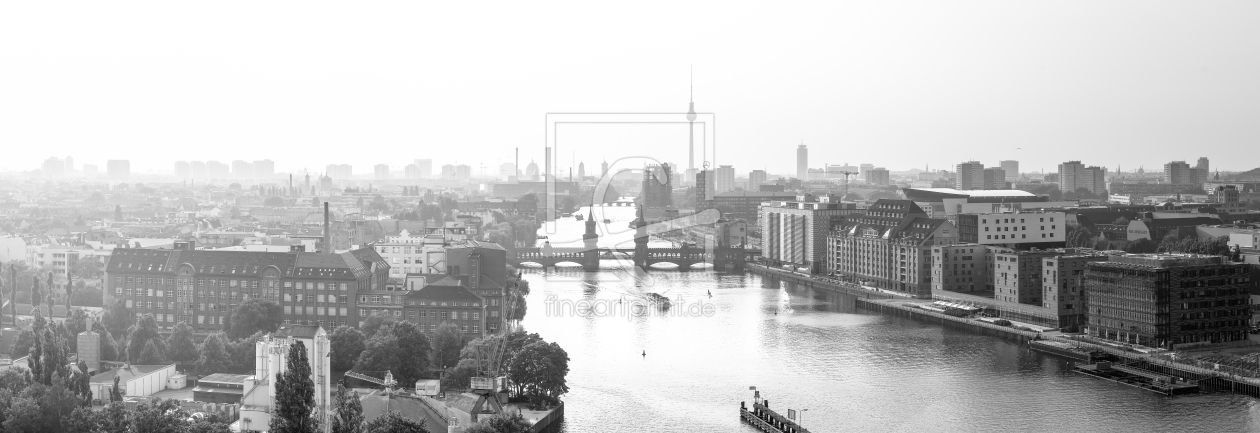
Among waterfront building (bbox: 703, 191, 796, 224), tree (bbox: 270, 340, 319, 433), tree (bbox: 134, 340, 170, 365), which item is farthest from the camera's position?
waterfront building (bbox: 703, 191, 796, 224)

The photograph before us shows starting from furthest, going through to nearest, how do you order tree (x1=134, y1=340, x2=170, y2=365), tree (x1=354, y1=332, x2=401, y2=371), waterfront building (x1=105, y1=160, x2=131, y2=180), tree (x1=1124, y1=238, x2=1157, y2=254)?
waterfront building (x1=105, y1=160, x2=131, y2=180), tree (x1=1124, y1=238, x2=1157, y2=254), tree (x1=134, y1=340, x2=170, y2=365), tree (x1=354, y1=332, x2=401, y2=371)

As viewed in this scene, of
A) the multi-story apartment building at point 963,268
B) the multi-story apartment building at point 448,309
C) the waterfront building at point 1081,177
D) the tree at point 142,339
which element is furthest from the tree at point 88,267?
the waterfront building at point 1081,177

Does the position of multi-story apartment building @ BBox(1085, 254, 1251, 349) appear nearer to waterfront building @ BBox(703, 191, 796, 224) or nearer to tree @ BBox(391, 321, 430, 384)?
tree @ BBox(391, 321, 430, 384)

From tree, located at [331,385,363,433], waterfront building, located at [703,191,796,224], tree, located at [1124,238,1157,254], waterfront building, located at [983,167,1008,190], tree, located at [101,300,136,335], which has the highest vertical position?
waterfront building, located at [983,167,1008,190]

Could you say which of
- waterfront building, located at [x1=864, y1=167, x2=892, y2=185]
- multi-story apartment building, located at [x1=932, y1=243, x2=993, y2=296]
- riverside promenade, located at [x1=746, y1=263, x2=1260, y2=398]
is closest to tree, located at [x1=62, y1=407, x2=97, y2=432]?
riverside promenade, located at [x1=746, y1=263, x2=1260, y2=398]

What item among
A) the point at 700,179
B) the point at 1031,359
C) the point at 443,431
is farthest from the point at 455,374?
the point at 700,179

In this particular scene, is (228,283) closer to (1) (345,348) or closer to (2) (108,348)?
(2) (108,348)

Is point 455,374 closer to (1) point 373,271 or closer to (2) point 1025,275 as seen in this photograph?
(1) point 373,271
